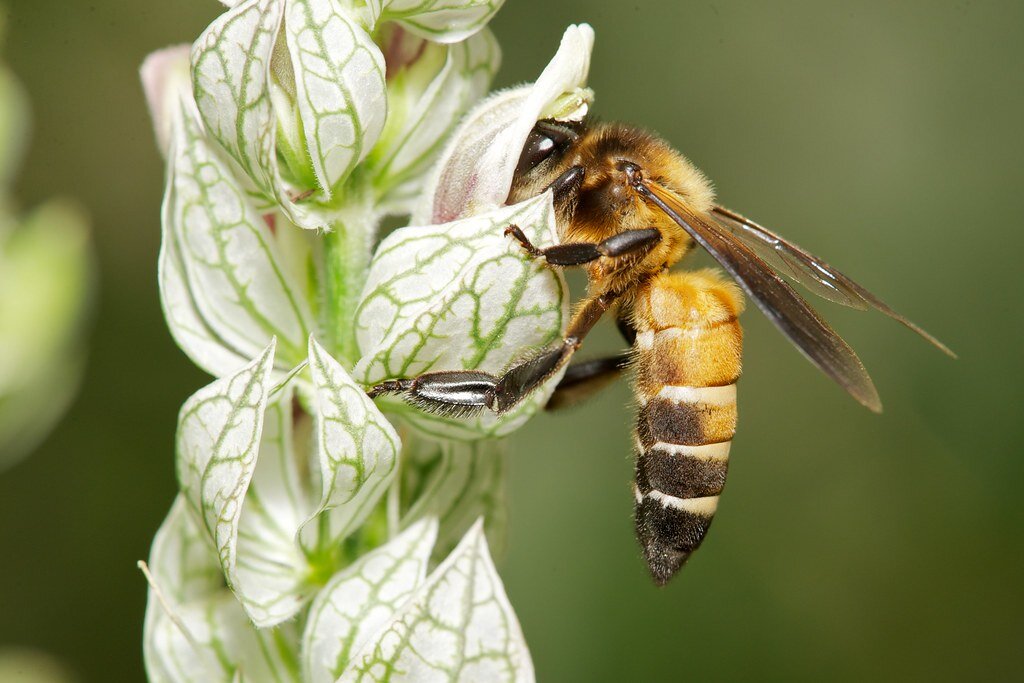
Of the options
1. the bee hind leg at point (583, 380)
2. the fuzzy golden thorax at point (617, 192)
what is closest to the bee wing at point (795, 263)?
the fuzzy golden thorax at point (617, 192)

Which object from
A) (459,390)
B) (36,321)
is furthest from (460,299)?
(36,321)

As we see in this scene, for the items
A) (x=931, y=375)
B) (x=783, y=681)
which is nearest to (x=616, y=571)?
(x=783, y=681)

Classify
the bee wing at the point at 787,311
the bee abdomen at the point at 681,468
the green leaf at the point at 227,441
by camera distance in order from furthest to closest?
the bee abdomen at the point at 681,468
the bee wing at the point at 787,311
the green leaf at the point at 227,441

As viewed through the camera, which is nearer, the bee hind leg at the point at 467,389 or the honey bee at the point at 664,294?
the bee hind leg at the point at 467,389

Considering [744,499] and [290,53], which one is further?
[744,499]

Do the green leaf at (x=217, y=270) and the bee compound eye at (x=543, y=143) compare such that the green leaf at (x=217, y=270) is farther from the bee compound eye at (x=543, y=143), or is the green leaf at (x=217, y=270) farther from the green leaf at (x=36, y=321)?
the green leaf at (x=36, y=321)

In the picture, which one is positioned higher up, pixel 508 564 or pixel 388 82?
pixel 388 82

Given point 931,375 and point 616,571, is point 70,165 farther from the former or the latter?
point 931,375
